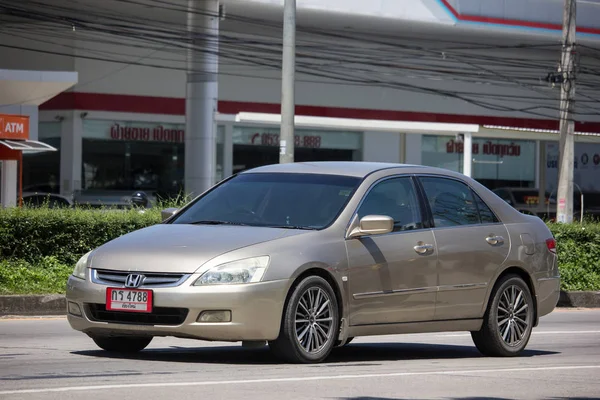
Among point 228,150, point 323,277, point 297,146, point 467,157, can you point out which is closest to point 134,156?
point 228,150

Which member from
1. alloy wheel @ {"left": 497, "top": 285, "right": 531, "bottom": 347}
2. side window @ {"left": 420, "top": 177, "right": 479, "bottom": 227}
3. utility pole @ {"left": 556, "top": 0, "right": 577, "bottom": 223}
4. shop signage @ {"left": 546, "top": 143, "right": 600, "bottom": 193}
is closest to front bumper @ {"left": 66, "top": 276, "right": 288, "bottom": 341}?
side window @ {"left": 420, "top": 177, "right": 479, "bottom": 227}

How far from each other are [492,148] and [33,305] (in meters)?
37.5

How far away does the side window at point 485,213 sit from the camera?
10.8 metres

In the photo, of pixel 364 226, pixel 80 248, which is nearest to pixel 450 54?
pixel 80 248

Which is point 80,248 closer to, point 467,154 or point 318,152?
point 467,154

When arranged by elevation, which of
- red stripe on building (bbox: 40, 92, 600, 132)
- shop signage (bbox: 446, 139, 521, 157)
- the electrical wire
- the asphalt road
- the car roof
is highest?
the electrical wire

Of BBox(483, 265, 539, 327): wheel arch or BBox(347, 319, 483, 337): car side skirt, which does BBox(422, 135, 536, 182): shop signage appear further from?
BBox(347, 319, 483, 337): car side skirt

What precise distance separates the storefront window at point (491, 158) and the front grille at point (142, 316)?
40.7 metres

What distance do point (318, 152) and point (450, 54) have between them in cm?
639

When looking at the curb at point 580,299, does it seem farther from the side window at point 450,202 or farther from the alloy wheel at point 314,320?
the alloy wheel at point 314,320

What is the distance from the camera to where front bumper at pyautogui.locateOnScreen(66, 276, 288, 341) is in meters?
8.61

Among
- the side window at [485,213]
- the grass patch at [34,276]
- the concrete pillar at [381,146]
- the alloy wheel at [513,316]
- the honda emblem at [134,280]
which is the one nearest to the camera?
the honda emblem at [134,280]

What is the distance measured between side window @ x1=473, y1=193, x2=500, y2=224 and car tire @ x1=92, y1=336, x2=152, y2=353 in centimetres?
318

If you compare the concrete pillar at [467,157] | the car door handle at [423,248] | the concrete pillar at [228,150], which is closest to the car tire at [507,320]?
the car door handle at [423,248]
